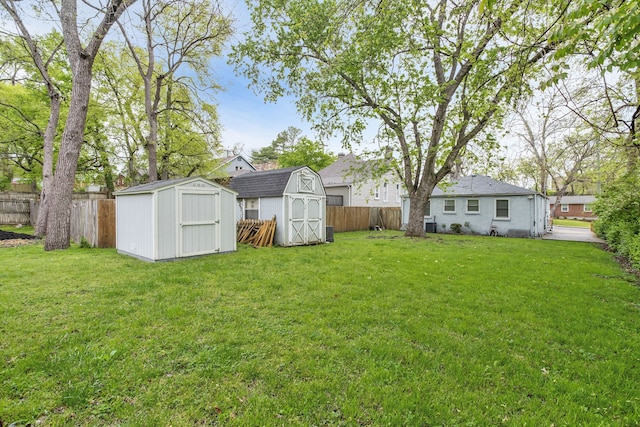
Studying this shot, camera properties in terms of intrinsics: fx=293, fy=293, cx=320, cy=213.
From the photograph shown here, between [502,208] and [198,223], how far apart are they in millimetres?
15903

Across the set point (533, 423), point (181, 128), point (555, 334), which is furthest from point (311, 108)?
point (533, 423)

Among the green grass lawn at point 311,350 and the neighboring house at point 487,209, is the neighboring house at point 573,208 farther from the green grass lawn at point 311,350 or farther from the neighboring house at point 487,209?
the green grass lawn at point 311,350

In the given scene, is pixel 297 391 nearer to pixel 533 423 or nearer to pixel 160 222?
pixel 533 423

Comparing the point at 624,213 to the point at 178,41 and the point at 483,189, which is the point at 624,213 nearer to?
the point at 483,189

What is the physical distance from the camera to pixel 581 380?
2.63m

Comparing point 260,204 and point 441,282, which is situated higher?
point 260,204

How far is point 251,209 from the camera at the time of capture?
1169 cm

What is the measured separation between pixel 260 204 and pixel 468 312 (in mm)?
8543

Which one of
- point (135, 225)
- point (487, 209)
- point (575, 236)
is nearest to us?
point (135, 225)

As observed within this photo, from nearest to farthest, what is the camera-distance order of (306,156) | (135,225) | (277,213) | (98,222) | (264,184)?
(135,225)
(98,222)
(277,213)
(264,184)
(306,156)

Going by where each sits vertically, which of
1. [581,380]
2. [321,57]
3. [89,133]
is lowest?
[581,380]

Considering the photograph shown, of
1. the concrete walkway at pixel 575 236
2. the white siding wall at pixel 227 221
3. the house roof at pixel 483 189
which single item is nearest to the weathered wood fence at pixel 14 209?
the white siding wall at pixel 227 221

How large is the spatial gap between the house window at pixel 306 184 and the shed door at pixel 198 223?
347cm

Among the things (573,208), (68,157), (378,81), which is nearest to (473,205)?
(378,81)
